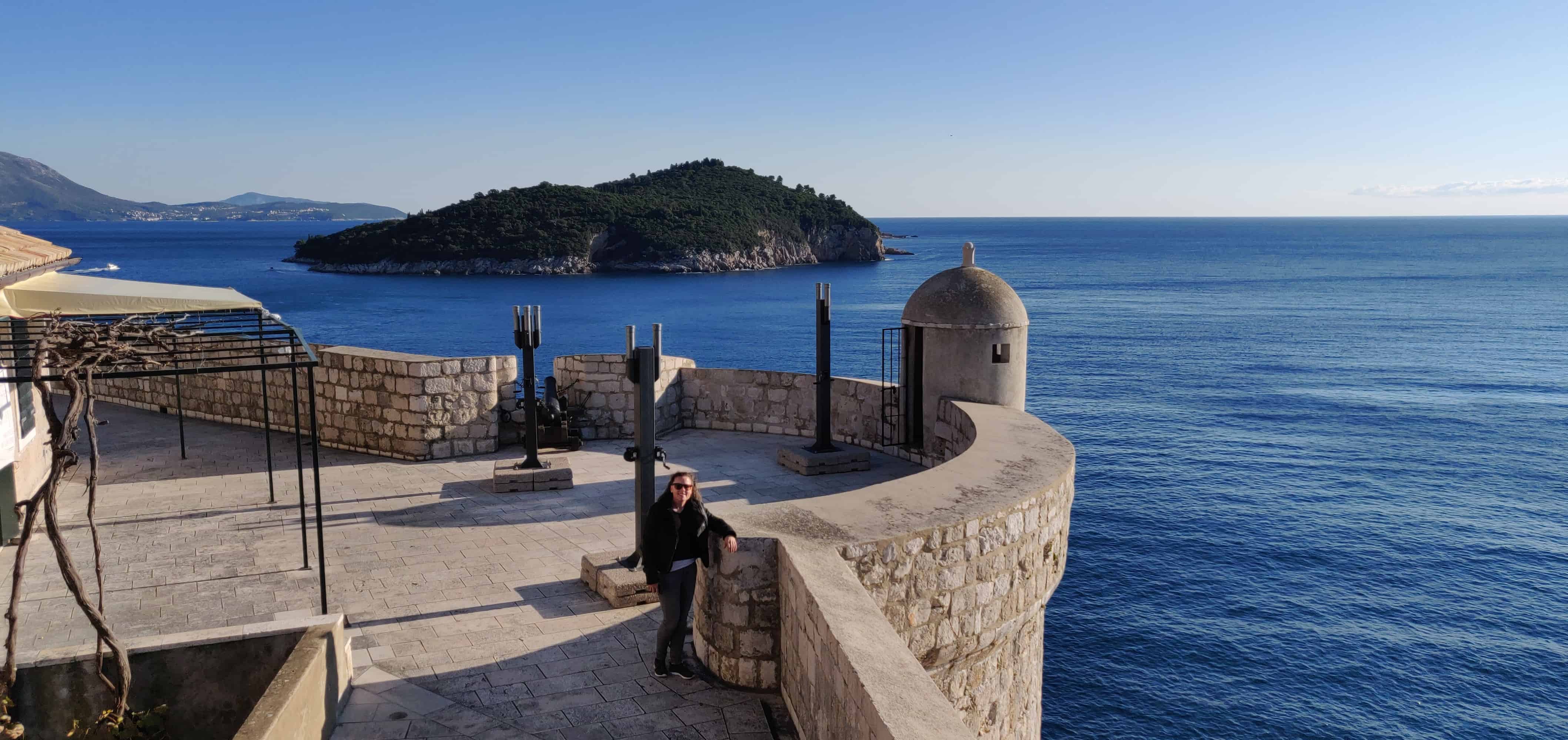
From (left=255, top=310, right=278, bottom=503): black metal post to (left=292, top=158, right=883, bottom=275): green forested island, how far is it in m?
95.0

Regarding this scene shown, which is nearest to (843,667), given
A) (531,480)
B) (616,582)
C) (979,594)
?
(979,594)

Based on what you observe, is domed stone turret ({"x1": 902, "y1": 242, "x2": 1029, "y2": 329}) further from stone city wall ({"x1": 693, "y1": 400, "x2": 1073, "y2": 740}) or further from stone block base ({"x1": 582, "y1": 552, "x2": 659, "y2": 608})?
stone block base ({"x1": 582, "y1": 552, "x2": 659, "y2": 608})

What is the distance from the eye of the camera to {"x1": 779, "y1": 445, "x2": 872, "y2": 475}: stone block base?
1105 centimetres

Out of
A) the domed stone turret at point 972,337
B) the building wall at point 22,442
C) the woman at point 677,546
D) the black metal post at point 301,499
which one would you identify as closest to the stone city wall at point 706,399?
the domed stone turret at point 972,337

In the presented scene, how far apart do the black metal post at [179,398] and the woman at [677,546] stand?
9.79 ft

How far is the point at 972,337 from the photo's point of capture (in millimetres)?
9953

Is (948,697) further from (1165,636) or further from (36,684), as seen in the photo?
(1165,636)

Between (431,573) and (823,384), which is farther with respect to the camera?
(823,384)

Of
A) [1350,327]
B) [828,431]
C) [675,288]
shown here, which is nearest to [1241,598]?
[828,431]

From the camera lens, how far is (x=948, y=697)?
6594 mm

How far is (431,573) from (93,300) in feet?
11.8

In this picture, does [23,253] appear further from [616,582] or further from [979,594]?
[979,594]

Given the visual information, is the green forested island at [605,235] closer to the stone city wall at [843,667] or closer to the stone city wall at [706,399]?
the stone city wall at [706,399]

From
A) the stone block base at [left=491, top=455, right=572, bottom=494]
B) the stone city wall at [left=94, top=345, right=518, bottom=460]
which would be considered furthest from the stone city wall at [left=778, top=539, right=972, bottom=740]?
the stone city wall at [left=94, top=345, right=518, bottom=460]
